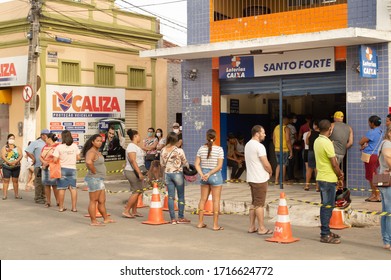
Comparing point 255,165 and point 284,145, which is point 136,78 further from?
point 255,165

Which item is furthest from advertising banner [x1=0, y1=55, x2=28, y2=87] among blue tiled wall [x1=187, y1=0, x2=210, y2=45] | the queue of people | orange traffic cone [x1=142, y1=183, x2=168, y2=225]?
orange traffic cone [x1=142, y1=183, x2=168, y2=225]

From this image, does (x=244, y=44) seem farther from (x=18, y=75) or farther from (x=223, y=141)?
(x=18, y=75)

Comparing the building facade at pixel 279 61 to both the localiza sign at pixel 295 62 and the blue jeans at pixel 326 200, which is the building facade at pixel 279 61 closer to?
the localiza sign at pixel 295 62

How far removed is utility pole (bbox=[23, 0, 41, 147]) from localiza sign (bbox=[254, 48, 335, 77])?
7.90 meters

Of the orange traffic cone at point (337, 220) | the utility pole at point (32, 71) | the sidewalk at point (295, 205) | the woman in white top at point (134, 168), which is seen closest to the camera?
the orange traffic cone at point (337, 220)

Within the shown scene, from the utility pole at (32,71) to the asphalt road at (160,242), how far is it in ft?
25.0

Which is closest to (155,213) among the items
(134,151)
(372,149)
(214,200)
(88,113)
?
(134,151)

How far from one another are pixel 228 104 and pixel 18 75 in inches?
329

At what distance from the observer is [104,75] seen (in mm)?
23609

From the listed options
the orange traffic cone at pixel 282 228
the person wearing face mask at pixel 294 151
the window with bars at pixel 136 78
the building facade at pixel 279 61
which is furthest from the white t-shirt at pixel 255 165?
the window with bars at pixel 136 78

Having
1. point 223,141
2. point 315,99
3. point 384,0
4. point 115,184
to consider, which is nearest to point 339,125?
point 384,0

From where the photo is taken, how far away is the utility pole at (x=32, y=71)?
20.0 m

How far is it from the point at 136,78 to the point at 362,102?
12.8 metres

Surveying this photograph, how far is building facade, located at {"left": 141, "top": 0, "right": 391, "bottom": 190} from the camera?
1378cm
